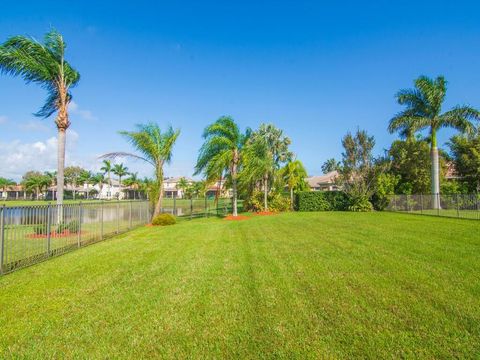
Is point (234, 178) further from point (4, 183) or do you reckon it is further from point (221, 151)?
point (4, 183)

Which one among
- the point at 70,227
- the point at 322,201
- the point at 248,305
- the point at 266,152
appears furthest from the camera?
the point at 322,201

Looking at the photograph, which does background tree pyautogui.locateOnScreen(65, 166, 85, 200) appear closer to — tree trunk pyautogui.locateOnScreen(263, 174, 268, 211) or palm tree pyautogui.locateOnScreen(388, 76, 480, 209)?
tree trunk pyautogui.locateOnScreen(263, 174, 268, 211)

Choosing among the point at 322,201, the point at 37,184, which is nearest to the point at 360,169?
the point at 322,201

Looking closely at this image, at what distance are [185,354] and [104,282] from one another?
9.72 ft

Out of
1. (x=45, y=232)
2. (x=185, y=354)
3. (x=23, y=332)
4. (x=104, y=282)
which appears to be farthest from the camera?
(x=45, y=232)

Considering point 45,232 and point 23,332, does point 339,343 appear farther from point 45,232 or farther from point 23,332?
point 45,232

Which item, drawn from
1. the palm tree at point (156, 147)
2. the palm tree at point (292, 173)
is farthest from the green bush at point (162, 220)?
the palm tree at point (292, 173)

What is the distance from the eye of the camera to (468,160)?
2655 centimetres

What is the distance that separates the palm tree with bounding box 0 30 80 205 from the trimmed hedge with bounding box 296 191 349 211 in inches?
730

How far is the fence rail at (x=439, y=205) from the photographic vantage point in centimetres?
1675

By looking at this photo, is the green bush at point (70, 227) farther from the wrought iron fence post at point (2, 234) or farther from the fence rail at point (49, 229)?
the wrought iron fence post at point (2, 234)

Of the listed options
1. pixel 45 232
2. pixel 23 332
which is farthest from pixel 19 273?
pixel 23 332

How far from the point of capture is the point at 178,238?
33.0 feet

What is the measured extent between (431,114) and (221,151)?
17.1 meters
